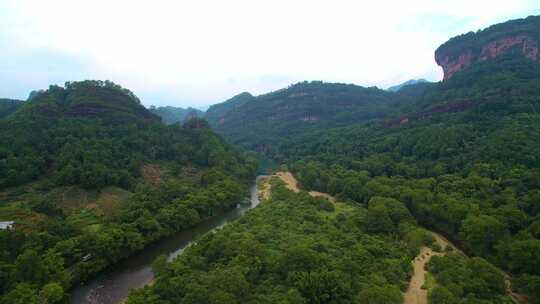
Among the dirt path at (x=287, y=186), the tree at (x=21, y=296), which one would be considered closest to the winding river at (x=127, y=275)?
the tree at (x=21, y=296)

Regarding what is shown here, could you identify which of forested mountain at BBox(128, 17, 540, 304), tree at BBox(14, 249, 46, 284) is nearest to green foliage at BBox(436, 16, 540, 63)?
forested mountain at BBox(128, 17, 540, 304)

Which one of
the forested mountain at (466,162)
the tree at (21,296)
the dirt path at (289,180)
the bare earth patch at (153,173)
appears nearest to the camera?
the tree at (21,296)

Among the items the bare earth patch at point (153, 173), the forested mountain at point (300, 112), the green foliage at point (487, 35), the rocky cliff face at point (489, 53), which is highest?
the green foliage at point (487, 35)

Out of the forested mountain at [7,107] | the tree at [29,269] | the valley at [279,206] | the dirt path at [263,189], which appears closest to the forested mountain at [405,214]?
the valley at [279,206]

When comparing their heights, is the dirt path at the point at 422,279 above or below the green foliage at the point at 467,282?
below

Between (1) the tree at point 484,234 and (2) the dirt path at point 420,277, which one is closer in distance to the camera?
(2) the dirt path at point 420,277

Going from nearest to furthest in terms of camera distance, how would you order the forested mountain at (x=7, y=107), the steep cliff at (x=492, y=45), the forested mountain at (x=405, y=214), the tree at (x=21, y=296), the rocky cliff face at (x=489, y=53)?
the tree at (x=21, y=296), the forested mountain at (x=405, y=214), the forested mountain at (x=7, y=107), the rocky cliff face at (x=489, y=53), the steep cliff at (x=492, y=45)

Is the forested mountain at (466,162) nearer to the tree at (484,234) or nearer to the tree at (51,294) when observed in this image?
the tree at (484,234)
